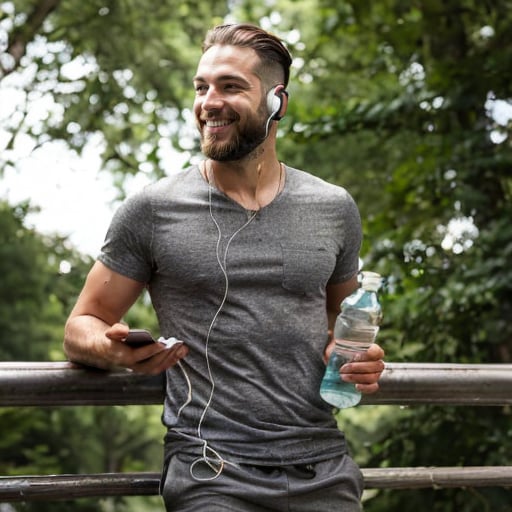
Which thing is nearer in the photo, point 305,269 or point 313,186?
point 305,269

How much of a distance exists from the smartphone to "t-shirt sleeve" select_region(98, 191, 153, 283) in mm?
305

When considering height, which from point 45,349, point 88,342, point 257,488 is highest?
point 88,342

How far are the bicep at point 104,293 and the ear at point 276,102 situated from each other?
56 cm

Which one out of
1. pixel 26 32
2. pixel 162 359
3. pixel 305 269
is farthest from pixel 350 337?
pixel 26 32

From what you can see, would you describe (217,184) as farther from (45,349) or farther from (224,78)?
(45,349)

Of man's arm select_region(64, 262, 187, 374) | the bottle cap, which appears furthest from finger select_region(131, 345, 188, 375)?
the bottle cap

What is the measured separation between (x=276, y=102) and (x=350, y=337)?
0.66m

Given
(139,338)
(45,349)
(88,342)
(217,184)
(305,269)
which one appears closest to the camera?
(139,338)

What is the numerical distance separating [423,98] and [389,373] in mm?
2693

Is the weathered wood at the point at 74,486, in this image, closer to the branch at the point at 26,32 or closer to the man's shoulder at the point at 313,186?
the man's shoulder at the point at 313,186

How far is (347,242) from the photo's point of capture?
2434mm

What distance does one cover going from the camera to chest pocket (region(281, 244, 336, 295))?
2.25 m

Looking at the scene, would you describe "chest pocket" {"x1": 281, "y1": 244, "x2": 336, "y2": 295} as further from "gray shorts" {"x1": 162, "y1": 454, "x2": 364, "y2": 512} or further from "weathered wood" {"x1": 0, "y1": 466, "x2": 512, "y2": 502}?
"weathered wood" {"x1": 0, "y1": 466, "x2": 512, "y2": 502}

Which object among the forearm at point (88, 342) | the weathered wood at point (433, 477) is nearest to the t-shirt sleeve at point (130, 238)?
the forearm at point (88, 342)
